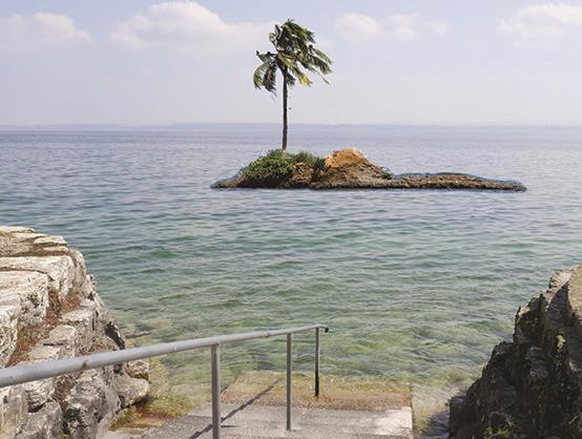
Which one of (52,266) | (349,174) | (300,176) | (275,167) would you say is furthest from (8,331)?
(349,174)

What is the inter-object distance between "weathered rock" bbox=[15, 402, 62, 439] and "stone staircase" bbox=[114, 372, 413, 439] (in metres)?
0.83

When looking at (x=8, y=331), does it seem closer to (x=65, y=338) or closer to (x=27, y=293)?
(x=27, y=293)

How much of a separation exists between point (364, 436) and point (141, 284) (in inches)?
378

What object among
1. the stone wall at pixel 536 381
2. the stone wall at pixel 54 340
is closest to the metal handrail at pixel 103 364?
the stone wall at pixel 54 340

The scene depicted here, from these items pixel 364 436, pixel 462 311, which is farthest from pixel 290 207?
pixel 364 436

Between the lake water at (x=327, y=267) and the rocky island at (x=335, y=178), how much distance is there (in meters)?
3.73

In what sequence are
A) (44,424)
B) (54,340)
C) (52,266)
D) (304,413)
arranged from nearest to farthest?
(44,424)
(54,340)
(304,413)
(52,266)

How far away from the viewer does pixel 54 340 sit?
239 inches

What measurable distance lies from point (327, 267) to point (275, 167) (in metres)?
20.0

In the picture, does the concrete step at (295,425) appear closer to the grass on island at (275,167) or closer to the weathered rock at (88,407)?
the weathered rock at (88,407)

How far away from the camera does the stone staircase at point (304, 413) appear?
5289 millimetres

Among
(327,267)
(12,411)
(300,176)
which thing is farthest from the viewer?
(300,176)

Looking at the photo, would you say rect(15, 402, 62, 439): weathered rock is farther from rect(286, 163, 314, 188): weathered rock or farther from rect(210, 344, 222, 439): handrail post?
rect(286, 163, 314, 188): weathered rock

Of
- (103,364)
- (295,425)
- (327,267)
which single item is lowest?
(327,267)
